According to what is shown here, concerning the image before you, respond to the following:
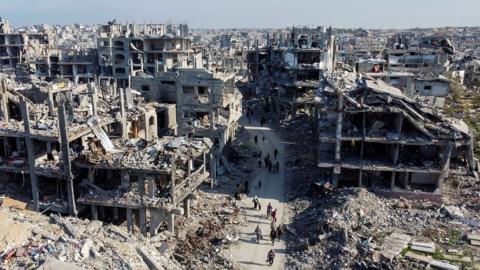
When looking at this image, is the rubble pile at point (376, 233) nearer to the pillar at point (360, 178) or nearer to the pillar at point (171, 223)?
the pillar at point (360, 178)

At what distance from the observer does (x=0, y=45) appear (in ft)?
304

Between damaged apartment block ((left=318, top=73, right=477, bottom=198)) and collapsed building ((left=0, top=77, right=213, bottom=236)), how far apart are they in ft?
37.2

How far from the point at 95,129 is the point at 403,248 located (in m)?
22.7

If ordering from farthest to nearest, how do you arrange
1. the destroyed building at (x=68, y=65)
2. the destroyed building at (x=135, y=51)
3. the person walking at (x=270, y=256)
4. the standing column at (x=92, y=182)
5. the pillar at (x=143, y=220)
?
1. the destroyed building at (x=68, y=65)
2. the destroyed building at (x=135, y=51)
3. the standing column at (x=92, y=182)
4. the pillar at (x=143, y=220)
5. the person walking at (x=270, y=256)

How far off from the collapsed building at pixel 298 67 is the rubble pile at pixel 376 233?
1276 inches

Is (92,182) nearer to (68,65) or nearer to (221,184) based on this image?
(221,184)

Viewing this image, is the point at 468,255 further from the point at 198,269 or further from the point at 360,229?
the point at 198,269

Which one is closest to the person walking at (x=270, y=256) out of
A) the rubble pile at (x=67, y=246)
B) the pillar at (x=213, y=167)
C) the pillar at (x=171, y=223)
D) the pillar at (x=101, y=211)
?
the rubble pile at (x=67, y=246)

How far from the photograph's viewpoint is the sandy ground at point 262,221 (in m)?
28.2

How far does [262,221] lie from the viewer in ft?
110

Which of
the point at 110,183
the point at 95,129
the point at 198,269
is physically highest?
the point at 95,129

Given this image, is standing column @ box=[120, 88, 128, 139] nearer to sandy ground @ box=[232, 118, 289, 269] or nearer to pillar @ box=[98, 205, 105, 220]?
pillar @ box=[98, 205, 105, 220]

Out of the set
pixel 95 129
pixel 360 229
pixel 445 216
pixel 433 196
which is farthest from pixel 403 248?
pixel 95 129

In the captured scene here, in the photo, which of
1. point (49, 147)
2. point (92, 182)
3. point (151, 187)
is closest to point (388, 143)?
point (151, 187)
